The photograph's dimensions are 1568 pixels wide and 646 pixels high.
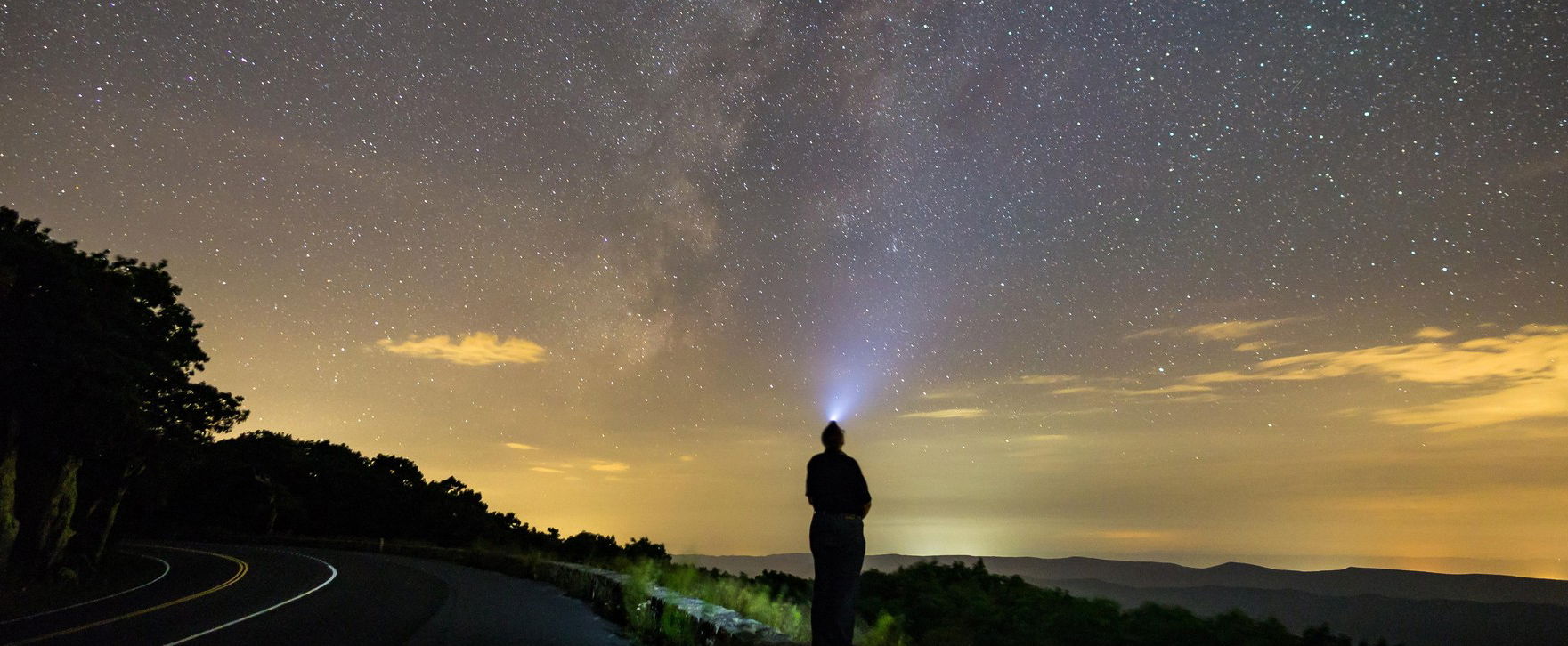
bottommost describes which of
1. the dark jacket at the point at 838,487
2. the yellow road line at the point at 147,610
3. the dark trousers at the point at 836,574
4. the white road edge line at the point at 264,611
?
the yellow road line at the point at 147,610

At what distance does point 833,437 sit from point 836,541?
2.58 ft

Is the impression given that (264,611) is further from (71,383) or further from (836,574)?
(836,574)

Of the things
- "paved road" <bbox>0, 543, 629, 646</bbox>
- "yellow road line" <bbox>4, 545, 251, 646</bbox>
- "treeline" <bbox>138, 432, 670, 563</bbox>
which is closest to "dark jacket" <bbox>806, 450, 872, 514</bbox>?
"paved road" <bbox>0, 543, 629, 646</bbox>

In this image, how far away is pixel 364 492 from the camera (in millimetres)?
60469

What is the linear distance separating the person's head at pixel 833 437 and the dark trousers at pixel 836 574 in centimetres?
53

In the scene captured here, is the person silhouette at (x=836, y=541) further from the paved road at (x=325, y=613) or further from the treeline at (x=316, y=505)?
the treeline at (x=316, y=505)

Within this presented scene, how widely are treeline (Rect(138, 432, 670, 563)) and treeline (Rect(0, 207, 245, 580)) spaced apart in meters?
25.1

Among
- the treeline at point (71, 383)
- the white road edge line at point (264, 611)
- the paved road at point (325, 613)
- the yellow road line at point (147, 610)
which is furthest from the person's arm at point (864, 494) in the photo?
the treeline at point (71, 383)

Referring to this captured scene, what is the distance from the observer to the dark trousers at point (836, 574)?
6926mm

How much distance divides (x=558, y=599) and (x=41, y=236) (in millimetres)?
17018

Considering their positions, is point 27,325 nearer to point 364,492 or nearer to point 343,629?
point 343,629

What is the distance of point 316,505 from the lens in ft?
194

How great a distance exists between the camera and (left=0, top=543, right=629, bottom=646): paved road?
39.7ft

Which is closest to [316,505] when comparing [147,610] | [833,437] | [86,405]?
[86,405]
